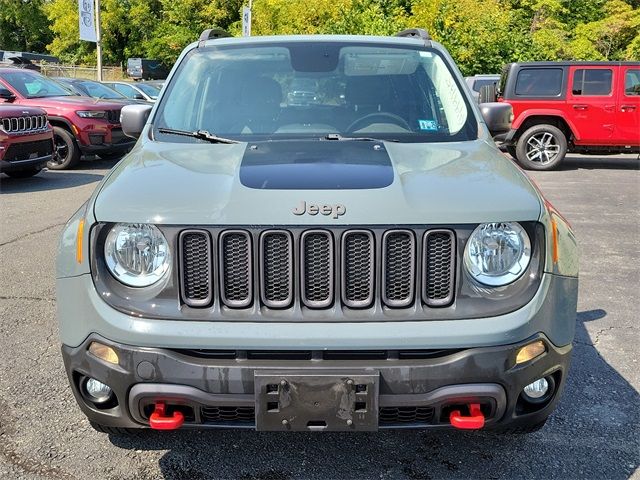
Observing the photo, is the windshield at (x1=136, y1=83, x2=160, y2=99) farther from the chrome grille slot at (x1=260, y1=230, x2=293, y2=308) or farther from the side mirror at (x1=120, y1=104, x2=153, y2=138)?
the chrome grille slot at (x1=260, y1=230, x2=293, y2=308)

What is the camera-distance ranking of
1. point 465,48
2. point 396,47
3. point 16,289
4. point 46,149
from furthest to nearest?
point 465,48, point 46,149, point 16,289, point 396,47

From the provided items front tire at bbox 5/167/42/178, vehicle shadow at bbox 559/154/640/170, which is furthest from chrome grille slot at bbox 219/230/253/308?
vehicle shadow at bbox 559/154/640/170

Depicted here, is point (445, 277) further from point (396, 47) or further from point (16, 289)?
point (16, 289)

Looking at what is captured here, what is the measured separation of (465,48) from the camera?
22.5m

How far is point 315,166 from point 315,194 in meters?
0.27

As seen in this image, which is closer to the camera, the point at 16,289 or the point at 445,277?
the point at 445,277

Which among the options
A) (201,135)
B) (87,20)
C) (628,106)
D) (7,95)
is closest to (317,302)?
(201,135)

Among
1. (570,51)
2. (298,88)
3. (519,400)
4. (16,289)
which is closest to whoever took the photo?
(519,400)

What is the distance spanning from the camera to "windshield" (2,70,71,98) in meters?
11.6

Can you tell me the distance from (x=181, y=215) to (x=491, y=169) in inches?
50.2

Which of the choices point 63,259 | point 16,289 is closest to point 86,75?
point 16,289

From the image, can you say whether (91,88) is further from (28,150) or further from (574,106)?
(574,106)

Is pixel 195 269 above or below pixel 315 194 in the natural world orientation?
below

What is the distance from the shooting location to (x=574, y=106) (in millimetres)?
12336
